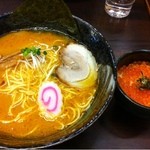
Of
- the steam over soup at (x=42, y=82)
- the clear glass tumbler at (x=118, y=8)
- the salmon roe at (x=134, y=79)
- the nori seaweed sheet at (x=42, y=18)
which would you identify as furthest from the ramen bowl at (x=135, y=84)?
the clear glass tumbler at (x=118, y=8)

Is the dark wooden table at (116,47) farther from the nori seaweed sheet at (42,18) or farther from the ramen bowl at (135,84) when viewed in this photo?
the nori seaweed sheet at (42,18)

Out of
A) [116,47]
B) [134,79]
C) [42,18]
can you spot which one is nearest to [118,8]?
[116,47]

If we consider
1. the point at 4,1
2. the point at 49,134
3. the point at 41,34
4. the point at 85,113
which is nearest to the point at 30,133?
the point at 49,134

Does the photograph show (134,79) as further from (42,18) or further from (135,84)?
(42,18)

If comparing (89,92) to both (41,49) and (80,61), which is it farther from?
(41,49)

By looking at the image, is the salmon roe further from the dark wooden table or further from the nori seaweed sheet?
the nori seaweed sheet
